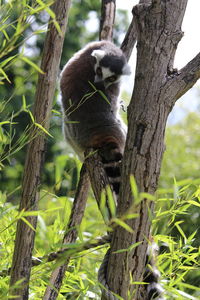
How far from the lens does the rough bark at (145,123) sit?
4.48ft

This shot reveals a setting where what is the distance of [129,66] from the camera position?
287cm

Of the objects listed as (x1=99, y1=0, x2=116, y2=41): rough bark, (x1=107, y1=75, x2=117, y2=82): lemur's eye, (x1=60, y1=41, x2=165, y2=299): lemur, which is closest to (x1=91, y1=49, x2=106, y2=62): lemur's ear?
(x1=60, y1=41, x2=165, y2=299): lemur

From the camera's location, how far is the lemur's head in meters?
2.81

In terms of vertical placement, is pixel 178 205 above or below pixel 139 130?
below

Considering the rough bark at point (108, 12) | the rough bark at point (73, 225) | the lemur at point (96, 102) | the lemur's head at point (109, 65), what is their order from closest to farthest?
1. the rough bark at point (73, 225)
2. the lemur at point (96, 102)
3. the rough bark at point (108, 12)
4. the lemur's head at point (109, 65)

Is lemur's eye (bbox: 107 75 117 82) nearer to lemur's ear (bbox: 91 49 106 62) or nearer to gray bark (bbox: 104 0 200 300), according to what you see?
lemur's ear (bbox: 91 49 106 62)

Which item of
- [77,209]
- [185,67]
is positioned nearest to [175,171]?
[77,209]

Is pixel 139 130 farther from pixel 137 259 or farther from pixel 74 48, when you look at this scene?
pixel 74 48

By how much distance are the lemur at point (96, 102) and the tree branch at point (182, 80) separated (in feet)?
1.44

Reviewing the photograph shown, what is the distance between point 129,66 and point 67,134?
58cm

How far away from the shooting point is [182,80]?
1446 millimetres

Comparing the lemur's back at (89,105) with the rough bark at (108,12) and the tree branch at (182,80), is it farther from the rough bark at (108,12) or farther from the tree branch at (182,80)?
the tree branch at (182,80)

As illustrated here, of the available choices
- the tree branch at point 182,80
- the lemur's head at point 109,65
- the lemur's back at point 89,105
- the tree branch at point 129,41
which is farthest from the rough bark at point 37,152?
the lemur's head at point 109,65

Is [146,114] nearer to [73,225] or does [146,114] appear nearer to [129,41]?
[73,225]
